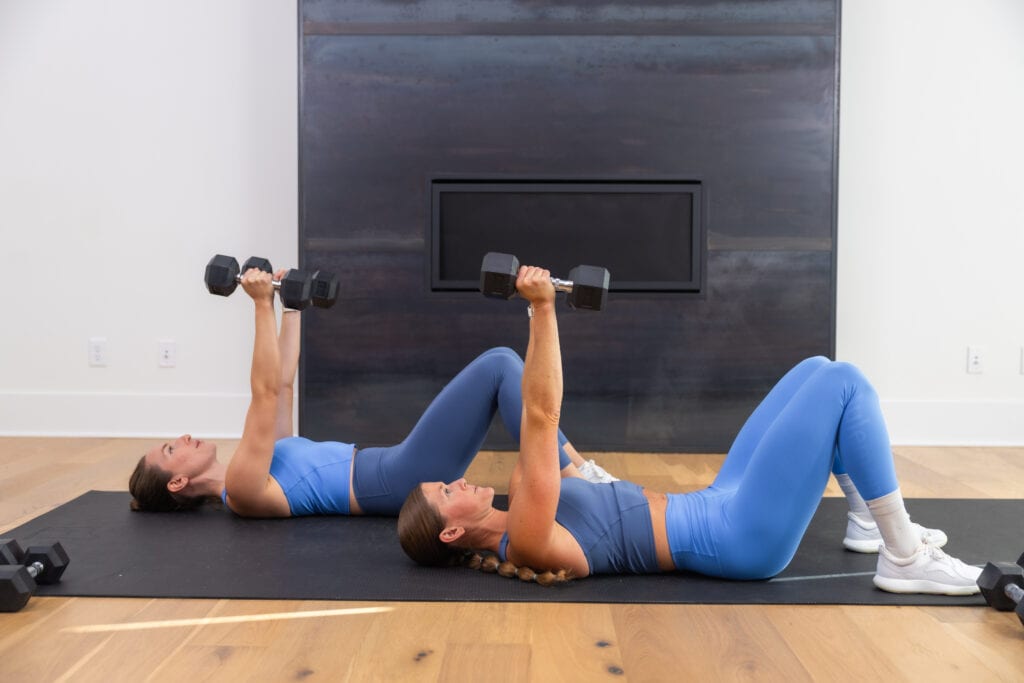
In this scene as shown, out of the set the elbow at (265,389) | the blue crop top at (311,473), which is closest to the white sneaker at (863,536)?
the blue crop top at (311,473)

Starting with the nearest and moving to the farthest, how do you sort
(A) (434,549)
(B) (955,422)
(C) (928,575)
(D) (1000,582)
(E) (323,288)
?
(D) (1000,582) < (C) (928,575) < (A) (434,549) < (E) (323,288) < (B) (955,422)

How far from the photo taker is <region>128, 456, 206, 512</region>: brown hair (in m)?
2.55

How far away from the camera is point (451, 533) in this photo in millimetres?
1954

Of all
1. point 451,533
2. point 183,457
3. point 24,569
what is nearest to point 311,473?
point 183,457

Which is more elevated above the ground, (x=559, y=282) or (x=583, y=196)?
(x=583, y=196)

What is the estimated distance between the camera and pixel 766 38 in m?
3.88

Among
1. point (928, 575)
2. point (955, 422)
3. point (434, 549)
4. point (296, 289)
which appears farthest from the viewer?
point (955, 422)

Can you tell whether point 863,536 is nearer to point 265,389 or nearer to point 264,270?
point 265,389

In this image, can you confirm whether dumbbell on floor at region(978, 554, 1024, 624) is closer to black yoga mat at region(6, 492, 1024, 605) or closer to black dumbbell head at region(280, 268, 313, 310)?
black yoga mat at region(6, 492, 1024, 605)

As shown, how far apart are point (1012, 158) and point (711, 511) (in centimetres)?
306

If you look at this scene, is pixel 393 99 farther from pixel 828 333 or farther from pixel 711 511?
pixel 711 511

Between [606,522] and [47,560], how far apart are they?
1127mm

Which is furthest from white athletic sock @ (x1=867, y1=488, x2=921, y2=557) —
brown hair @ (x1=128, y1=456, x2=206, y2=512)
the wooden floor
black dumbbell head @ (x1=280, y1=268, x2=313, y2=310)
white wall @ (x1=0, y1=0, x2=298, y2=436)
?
white wall @ (x1=0, y1=0, x2=298, y2=436)

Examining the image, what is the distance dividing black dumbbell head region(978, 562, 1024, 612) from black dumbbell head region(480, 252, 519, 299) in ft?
3.38
